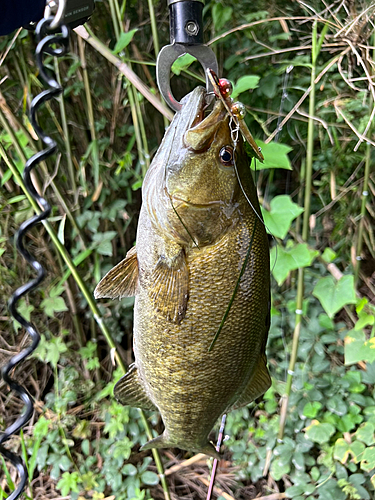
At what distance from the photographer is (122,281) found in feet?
2.66

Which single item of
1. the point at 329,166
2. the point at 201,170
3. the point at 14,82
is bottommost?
the point at 329,166

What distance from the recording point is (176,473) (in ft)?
6.66

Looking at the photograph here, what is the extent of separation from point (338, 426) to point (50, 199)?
1696 millimetres

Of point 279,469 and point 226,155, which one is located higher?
point 226,155

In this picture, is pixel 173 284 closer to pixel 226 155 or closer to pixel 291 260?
pixel 226 155

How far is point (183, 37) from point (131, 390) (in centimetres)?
70

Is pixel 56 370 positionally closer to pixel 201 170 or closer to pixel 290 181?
pixel 290 181

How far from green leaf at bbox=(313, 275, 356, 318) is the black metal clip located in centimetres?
85

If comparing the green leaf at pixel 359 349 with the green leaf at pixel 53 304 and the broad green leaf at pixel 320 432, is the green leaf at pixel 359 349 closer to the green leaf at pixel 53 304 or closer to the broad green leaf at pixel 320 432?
the broad green leaf at pixel 320 432

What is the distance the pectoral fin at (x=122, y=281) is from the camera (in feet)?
2.62

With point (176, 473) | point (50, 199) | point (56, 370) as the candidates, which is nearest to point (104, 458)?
point (176, 473)

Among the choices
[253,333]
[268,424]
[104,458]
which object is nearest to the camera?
[253,333]

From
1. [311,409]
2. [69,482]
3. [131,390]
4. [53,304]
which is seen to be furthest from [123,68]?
[69,482]

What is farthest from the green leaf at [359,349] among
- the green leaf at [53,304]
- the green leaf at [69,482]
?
the green leaf at [69,482]
